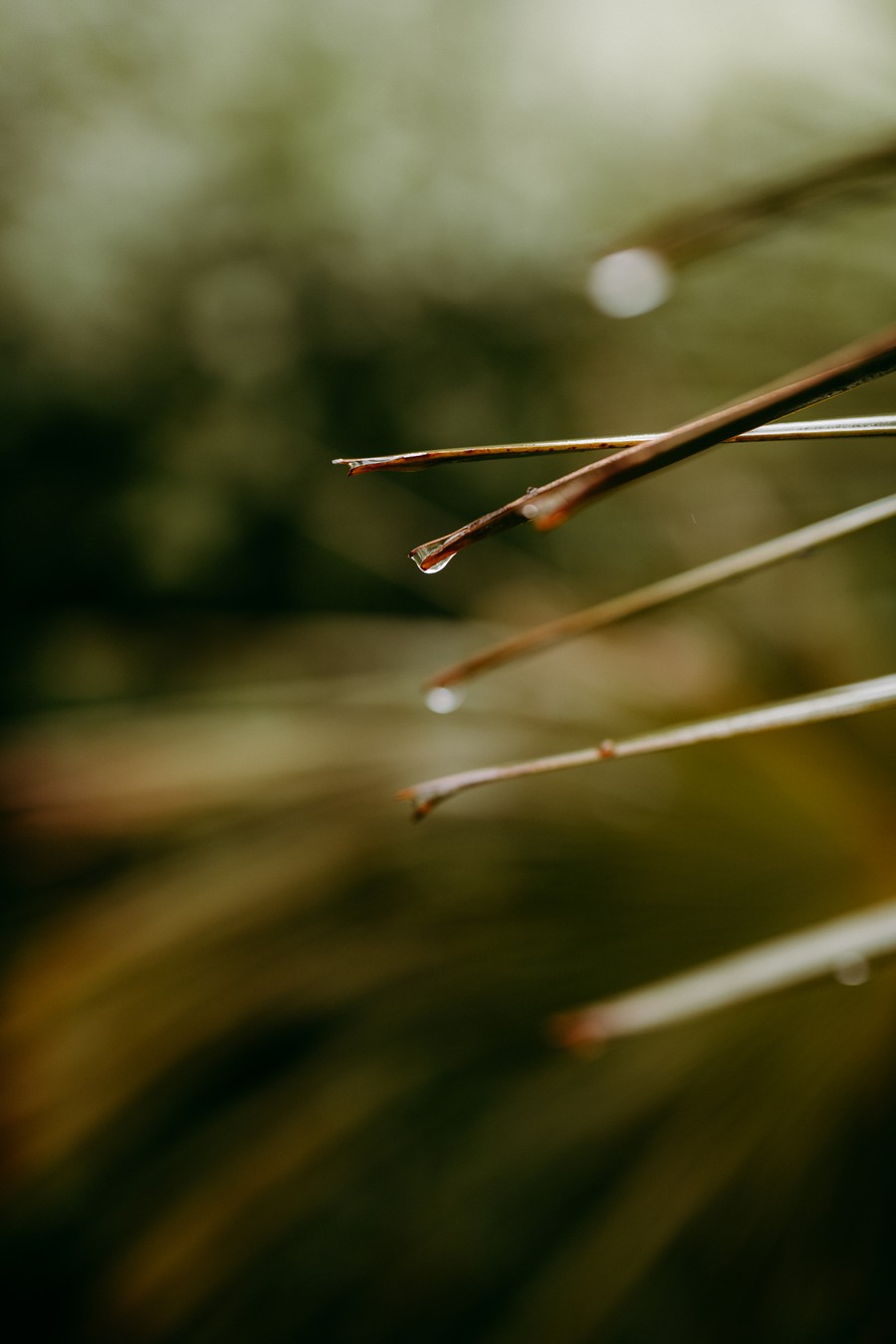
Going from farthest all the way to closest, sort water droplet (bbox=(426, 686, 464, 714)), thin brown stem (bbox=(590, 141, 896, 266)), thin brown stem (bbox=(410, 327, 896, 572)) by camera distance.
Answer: water droplet (bbox=(426, 686, 464, 714)), thin brown stem (bbox=(590, 141, 896, 266)), thin brown stem (bbox=(410, 327, 896, 572))

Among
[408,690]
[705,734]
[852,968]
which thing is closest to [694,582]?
[705,734]

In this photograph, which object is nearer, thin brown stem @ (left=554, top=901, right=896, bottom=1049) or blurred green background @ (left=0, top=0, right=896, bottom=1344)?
thin brown stem @ (left=554, top=901, right=896, bottom=1049)

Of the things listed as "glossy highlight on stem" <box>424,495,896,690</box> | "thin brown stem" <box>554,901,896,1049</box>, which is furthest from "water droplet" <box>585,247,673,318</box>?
"thin brown stem" <box>554,901,896,1049</box>

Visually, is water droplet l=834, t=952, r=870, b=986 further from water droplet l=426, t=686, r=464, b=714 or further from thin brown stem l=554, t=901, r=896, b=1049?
water droplet l=426, t=686, r=464, b=714

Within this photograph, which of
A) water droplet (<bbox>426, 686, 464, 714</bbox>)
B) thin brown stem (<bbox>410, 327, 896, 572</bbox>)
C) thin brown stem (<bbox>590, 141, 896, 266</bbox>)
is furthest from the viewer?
water droplet (<bbox>426, 686, 464, 714</bbox>)

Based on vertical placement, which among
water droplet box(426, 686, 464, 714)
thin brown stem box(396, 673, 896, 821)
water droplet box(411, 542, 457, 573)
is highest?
water droplet box(411, 542, 457, 573)

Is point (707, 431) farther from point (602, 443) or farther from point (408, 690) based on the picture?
point (408, 690)

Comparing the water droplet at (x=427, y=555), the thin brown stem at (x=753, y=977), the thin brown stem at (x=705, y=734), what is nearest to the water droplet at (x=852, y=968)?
the thin brown stem at (x=753, y=977)
